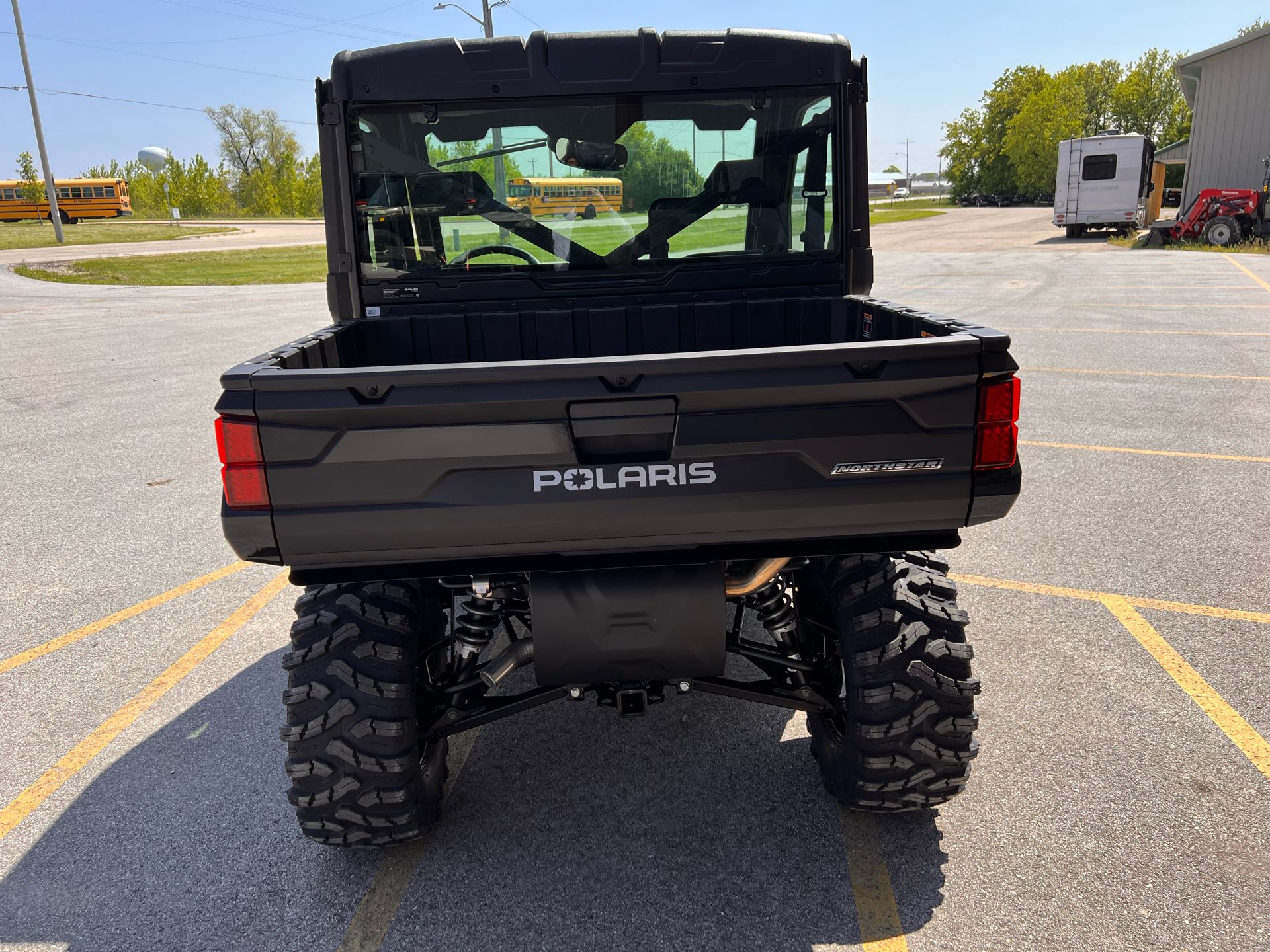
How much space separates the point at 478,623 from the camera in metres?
A: 3.26

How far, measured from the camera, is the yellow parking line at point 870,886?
8.53 feet

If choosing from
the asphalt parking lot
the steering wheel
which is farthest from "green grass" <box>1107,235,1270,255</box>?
the steering wheel

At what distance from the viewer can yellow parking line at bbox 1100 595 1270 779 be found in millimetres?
3432

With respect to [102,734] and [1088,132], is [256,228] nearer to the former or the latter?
[102,734]

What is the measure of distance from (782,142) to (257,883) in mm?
3482

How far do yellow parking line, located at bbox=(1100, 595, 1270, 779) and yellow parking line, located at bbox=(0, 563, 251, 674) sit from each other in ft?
16.6

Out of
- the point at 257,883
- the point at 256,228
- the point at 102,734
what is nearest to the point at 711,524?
the point at 257,883

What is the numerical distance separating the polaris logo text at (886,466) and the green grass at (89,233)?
46815mm

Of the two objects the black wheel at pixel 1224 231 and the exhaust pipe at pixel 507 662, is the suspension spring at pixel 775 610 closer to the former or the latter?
the exhaust pipe at pixel 507 662

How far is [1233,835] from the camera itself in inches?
116

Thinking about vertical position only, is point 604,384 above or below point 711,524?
above

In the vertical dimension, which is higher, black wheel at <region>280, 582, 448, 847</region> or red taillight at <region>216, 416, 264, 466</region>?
red taillight at <region>216, 416, 264, 466</region>

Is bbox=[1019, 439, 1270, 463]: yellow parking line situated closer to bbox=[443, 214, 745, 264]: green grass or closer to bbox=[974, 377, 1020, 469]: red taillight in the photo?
bbox=[443, 214, 745, 264]: green grass

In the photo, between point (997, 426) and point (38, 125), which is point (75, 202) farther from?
point (997, 426)
